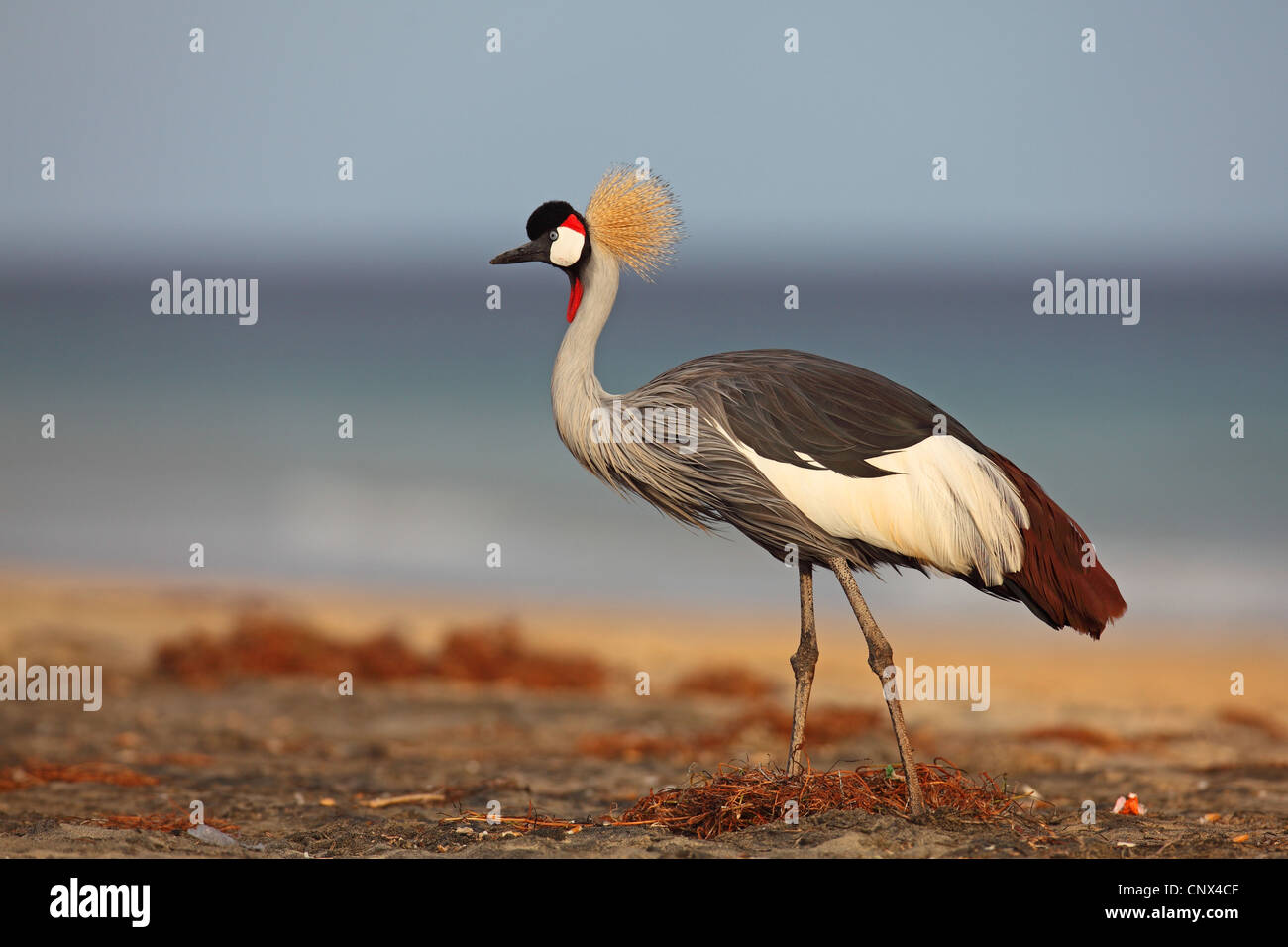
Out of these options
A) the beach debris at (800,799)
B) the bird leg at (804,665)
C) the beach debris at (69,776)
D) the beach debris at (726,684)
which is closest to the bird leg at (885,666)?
the beach debris at (800,799)

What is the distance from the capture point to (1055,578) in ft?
21.0

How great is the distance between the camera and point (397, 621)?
14383mm

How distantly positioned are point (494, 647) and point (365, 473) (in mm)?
11463

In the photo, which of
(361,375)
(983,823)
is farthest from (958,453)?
(361,375)

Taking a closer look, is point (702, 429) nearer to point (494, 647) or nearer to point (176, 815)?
point (176, 815)

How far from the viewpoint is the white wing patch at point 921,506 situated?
6.22 m

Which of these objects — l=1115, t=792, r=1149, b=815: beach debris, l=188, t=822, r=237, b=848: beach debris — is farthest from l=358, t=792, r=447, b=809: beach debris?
l=1115, t=792, r=1149, b=815: beach debris

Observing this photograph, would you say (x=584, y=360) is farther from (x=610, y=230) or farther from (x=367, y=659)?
(x=367, y=659)

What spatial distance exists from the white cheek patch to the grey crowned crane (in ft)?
1.68

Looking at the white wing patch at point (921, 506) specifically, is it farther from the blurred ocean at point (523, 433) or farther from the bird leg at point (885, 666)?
the blurred ocean at point (523, 433)

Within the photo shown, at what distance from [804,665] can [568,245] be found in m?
2.47

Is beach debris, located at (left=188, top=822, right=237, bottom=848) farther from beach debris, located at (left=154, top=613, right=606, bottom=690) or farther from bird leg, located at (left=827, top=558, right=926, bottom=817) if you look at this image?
beach debris, located at (left=154, top=613, right=606, bottom=690)

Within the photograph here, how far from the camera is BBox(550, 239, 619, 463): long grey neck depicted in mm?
6570

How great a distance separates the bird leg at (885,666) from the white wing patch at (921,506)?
0.66 feet
